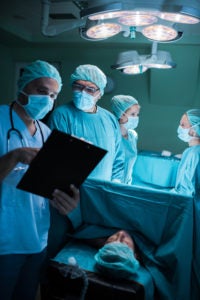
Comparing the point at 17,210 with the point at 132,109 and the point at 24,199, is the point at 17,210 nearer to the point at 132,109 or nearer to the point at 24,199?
the point at 24,199

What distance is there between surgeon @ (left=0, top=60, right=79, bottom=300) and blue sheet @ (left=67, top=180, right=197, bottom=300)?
1.75ft

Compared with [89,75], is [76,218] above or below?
below

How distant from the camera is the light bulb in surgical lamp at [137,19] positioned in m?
1.33

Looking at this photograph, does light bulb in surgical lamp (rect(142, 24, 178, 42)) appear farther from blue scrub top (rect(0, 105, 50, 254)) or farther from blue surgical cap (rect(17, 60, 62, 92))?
blue scrub top (rect(0, 105, 50, 254))

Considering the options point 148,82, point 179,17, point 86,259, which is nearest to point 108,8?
point 179,17

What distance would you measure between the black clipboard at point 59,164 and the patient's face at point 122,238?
689 mm

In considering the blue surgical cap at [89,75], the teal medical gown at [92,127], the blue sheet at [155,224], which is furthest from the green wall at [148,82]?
the blue sheet at [155,224]

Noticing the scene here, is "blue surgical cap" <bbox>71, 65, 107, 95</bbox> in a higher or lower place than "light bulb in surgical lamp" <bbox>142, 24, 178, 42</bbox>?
lower

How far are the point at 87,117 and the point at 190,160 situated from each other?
2.98 feet

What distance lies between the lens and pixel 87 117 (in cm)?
210

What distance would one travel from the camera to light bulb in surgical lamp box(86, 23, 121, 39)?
1500 mm

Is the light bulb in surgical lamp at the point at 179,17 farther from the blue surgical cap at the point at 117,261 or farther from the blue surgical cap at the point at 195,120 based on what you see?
the blue surgical cap at the point at 195,120

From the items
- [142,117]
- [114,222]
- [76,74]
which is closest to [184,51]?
[142,117]

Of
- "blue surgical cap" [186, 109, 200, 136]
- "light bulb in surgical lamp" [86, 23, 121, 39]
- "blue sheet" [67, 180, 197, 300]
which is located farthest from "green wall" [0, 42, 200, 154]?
"blue sheet" [67, 180, 197, 300]
